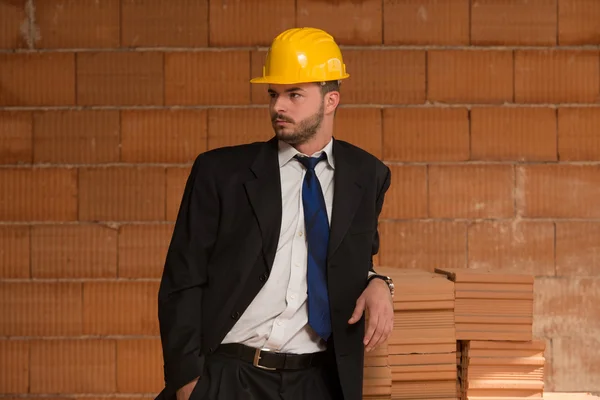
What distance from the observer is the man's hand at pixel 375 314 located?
2152 mm

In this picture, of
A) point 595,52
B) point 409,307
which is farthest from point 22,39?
point 595,52

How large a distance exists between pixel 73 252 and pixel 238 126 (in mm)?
1053

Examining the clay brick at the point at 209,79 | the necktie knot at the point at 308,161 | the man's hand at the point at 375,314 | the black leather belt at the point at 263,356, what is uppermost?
the clay brick at the point at 209,79

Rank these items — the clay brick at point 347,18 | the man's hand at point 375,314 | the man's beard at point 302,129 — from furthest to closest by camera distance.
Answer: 1. the clay brick at point 347,18
2. the man's beard at point 302,129
3. the man's hand at point 375,314

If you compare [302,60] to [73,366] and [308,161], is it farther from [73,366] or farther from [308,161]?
[73,366]

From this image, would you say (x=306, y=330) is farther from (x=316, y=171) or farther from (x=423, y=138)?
(x=423, y=138)

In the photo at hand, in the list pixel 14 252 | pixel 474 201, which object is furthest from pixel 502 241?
pixel 14 252

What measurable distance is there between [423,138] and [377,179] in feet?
7.71

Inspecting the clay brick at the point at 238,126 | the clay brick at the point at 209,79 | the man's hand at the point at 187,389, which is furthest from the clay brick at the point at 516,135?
the man's hand at the point at 187,389

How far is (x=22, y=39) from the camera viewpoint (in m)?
4.77

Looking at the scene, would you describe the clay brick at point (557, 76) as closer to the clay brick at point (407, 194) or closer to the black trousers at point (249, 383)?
the clay brick at point (407, 194)

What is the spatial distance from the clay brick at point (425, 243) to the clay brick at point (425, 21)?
3.02 feet

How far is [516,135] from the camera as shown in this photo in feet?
15.5

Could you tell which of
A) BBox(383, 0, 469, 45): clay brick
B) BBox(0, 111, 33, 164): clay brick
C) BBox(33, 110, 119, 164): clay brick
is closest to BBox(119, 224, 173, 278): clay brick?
BBox(33, 110, 119, 164): clay brick
